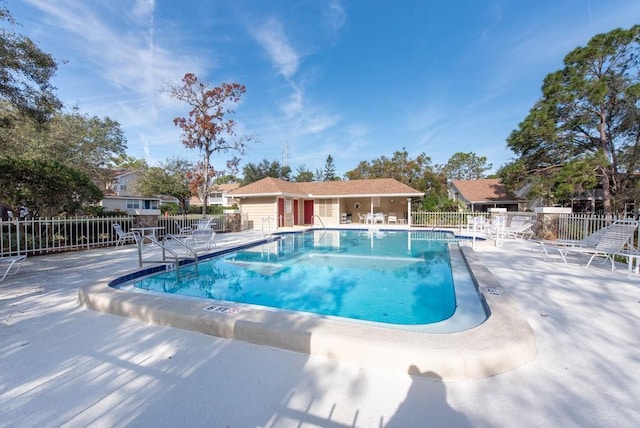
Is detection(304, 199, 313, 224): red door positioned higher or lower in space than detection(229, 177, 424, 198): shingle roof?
lower

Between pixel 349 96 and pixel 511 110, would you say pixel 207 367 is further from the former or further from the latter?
pixel 511 110

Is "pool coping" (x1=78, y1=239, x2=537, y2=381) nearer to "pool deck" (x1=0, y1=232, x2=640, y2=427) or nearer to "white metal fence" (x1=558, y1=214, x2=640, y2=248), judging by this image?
"pool deck" (x1=0, y1=232, x2=640, y2=427)

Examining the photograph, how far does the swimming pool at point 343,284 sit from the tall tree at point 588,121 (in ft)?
41.3

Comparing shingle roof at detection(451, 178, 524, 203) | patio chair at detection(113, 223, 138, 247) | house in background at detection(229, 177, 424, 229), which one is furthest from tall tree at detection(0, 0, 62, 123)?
shingle roof at detection(451, 178, 524, 203)

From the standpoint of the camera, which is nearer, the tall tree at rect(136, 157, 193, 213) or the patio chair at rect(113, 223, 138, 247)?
the patio chair at rect(113, 223, 138, 247)

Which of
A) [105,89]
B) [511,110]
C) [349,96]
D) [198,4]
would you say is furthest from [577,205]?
[105,89]

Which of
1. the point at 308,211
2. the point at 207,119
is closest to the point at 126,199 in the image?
the point at 207,119

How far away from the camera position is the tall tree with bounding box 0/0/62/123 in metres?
7.45

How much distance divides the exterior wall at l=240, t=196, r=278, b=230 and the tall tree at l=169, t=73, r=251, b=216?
10.0ft

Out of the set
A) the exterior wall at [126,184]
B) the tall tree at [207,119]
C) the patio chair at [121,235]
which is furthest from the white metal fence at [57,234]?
the exterior wall at [126,184]

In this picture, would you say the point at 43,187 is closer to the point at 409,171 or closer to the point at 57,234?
the point at 57,234

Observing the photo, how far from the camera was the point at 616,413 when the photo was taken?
6.63 ft

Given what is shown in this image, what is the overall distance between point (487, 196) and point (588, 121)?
13.8 m

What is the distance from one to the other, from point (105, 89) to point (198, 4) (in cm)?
744
